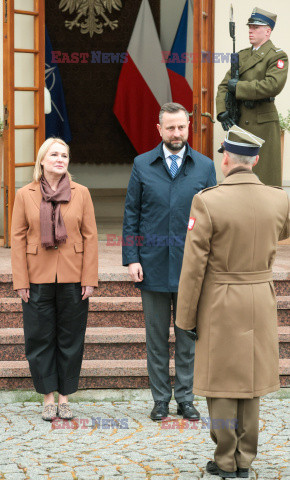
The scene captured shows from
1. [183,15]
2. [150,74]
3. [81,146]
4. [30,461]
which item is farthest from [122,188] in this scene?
[30,461]

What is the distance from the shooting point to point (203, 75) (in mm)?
8219

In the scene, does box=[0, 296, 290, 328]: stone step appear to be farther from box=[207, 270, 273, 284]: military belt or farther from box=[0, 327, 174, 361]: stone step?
box=[207, 270, 273, 284]: military belt

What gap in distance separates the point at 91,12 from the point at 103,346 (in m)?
6.91

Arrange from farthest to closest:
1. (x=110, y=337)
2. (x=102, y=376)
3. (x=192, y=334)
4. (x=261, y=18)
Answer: (x=261, y=18), (x=110, y=337), (x=102, y=376), (x=192, y=334)

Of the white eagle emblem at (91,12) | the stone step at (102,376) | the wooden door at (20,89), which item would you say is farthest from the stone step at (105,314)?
the white eagle emblem at (91,12)

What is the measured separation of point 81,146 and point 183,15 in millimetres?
2340

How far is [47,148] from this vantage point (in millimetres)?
4945

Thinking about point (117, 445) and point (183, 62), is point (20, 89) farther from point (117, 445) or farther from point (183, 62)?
point (117, 445)

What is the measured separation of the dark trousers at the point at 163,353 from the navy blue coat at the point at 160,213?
109 millimetres

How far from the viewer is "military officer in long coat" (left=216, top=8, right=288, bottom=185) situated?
717 centimetres

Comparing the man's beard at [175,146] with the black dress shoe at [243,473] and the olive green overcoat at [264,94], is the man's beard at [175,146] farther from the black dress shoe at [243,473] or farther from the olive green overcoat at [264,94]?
the olive green overcoat at [264,94]

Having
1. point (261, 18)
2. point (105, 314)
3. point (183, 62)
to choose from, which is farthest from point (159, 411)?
point (183, 62)

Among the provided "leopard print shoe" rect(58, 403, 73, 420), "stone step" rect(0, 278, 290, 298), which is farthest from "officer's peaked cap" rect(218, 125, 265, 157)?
"stone step" rect(0, 278, 290, 298)

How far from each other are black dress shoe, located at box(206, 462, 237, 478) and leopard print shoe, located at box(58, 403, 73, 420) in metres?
1.09
